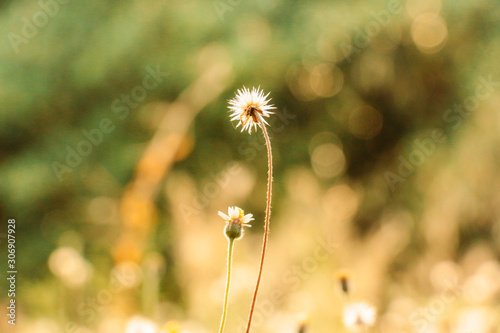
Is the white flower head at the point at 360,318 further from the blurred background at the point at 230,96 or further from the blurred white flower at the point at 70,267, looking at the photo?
the blurred background at the point at 230,96

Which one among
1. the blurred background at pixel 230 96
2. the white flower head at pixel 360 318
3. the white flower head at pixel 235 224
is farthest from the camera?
the blurred background at pixel 230 96

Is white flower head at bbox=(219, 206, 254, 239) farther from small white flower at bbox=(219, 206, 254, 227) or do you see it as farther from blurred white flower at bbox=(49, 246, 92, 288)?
blurred white flower at bbox=(49, 246, 92, 288)

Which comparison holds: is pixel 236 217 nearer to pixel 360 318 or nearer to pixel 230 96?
pixel 360 318

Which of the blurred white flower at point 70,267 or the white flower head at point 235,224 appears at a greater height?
the blurred white flower at point 70,267

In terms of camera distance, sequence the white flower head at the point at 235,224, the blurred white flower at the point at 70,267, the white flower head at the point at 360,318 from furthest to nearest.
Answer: the blurred white flower at the point at 70,267, the white flower head at the point at 360,318, the white flower head at the point at 235,224

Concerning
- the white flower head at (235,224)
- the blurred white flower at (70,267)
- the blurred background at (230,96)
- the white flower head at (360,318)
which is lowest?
the white flower head at (360,318)

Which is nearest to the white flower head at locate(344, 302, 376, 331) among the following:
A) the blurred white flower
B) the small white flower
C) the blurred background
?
the small white flower

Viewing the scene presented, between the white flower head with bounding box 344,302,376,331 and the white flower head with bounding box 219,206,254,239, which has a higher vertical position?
the white flower head with bounding box 219,206,254,239

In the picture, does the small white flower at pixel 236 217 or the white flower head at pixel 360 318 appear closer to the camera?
the small white flower at pixel 236 217

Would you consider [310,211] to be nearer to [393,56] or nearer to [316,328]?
[316,328]

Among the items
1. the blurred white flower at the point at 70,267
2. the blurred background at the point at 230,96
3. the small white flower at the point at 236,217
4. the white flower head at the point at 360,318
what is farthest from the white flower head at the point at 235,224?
the blurred background at the point at 230,96

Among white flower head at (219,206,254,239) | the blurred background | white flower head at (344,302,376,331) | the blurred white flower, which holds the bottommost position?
white flower head at (344,302,376,331)
